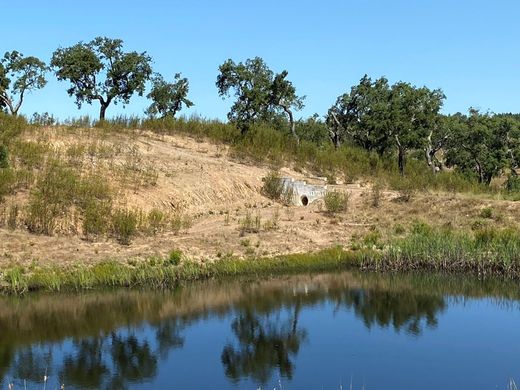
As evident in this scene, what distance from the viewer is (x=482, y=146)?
56.6 meters

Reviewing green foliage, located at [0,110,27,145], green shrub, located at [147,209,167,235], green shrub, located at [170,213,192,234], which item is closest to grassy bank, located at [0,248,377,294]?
green shrub, located at [147,209,167,235]

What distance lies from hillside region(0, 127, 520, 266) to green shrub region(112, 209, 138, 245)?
0.79ft

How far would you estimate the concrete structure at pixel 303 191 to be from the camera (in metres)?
35.2

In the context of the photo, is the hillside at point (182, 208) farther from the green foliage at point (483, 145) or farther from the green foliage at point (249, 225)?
the green foliage at point (483, 145)

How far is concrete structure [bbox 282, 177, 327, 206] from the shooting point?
35.2m

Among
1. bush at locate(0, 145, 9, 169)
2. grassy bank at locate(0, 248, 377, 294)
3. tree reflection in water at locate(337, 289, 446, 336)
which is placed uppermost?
bush at locate(0, 145, 9, 169)

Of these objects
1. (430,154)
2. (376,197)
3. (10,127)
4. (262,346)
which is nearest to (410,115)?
(430,154)

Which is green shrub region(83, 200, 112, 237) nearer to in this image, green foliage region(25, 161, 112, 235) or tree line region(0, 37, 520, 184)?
green foliage region(25, 161, 112, 235)

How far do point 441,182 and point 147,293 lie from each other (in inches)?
1089

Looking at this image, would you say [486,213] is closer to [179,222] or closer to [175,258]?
[179,222]

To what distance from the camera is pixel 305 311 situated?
2012 cm

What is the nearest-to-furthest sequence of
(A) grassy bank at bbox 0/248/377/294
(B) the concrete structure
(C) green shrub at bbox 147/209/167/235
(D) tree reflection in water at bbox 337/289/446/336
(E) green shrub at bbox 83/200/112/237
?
(D) tree reflection in water at bbox 337/289/446/336 < (A) grassy bank at bbox 0/248/377/294 < (E) green shrub at bbox 83/200/112/237 < (C) green shrub at bbox 147/209/167/235 < (B) the concrete structure

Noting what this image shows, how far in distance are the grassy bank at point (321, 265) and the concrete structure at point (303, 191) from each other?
7.83 meters

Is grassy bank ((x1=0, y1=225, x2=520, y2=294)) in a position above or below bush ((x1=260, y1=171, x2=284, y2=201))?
below
